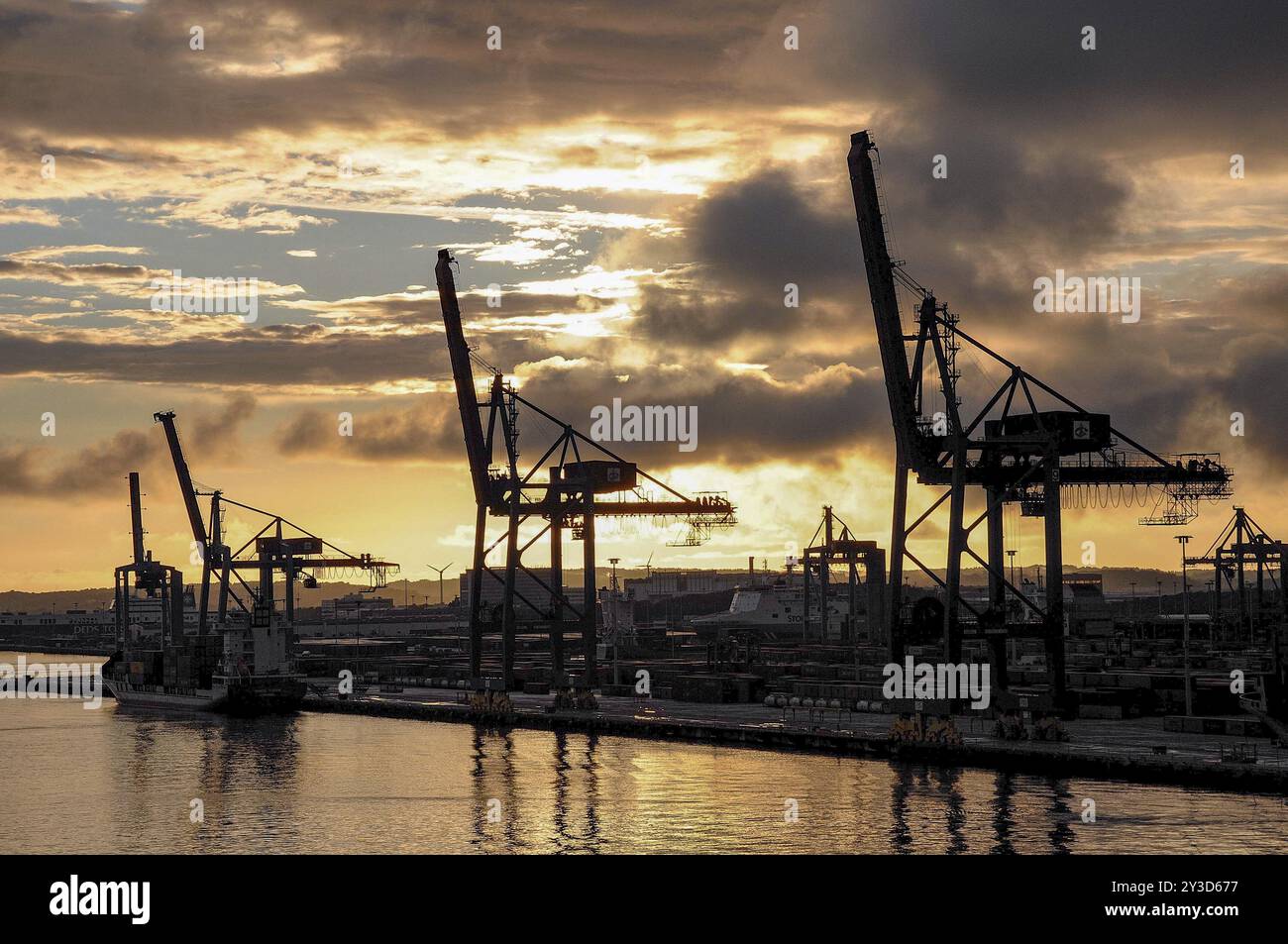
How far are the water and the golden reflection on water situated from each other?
0.15 m

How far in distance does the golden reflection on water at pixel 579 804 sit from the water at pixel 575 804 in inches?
5.9

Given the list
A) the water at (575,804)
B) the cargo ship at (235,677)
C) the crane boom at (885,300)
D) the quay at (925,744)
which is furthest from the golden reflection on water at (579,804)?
the cargo ship at (235,677)

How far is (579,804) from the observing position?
66562mm

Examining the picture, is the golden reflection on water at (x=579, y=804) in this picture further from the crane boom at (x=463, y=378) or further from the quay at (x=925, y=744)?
the crane boom at (x=463, y=378)

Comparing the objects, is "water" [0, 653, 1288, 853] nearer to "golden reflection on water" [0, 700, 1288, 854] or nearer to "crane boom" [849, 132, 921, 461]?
"golden reflection on water" [0, 700, 1288, 854]

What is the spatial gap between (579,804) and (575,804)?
23 cm

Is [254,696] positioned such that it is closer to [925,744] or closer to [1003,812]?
[925,744]

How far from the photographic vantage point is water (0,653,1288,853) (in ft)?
181

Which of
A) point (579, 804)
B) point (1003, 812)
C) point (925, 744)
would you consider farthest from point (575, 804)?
point (925, 744)

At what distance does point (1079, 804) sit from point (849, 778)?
45.8 feet
